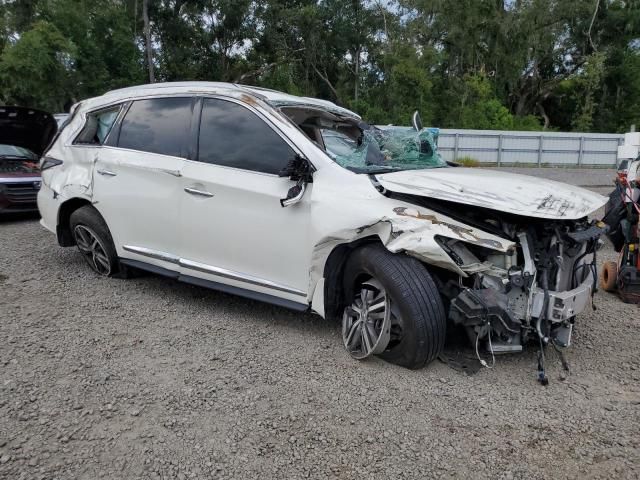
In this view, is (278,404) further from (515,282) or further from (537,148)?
(537,148)

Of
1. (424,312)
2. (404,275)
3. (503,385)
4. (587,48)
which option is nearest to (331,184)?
(404,275)

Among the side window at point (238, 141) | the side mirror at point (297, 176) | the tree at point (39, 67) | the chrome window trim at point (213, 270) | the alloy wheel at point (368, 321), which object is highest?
the tree at point (39, 67)

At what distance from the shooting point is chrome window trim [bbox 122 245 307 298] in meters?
3.52

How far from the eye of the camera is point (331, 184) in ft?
10.7

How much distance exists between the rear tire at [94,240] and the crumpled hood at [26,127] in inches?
161

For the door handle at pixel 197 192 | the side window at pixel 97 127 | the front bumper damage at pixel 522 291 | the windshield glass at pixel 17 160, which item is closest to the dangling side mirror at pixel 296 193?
the door handle at pixel 197 192

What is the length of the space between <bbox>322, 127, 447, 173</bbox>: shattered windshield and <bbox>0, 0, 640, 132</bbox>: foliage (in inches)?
1013

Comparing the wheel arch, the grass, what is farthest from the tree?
the wheel arch

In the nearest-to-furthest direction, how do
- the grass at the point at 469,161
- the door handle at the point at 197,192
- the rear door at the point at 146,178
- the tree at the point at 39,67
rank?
1. the door handle at the point at 197,192
2. the rear door at the point at 146,178
3. the grass at the point at 469,161
4. the tree at the point at 39,67

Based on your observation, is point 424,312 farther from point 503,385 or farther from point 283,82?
point 283,82

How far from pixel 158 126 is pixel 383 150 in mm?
1947

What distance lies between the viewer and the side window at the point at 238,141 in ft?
11.6

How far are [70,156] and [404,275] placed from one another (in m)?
3.73

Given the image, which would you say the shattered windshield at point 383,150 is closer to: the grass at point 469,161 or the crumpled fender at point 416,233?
the crumpled fender at point 416,233
